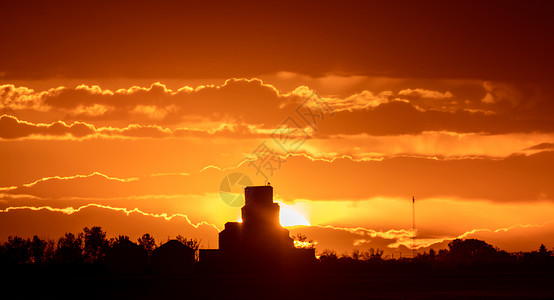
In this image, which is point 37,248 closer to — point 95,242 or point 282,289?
point 95,242

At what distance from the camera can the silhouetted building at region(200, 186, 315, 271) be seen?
125688 mm

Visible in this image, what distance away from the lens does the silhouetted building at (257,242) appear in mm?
125688

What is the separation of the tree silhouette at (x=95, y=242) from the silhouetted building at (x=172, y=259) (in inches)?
1714

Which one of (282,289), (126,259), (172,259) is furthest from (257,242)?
(282,289)

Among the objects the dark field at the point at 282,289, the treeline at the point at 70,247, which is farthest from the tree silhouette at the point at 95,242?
the dark field at the point at 282,289

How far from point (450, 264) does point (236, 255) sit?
3700 cm

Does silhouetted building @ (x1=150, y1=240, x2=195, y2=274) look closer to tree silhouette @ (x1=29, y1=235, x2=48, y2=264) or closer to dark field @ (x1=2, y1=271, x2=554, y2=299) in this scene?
dark field @ (x1=2, y1=271, x2=554, y2=299)

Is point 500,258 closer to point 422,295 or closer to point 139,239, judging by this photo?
point 139,239

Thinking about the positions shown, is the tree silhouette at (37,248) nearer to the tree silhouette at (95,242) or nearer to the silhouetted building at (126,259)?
the tree silhouette at (95,242)

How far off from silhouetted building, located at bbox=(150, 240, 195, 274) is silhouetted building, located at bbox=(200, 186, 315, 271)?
272 cm

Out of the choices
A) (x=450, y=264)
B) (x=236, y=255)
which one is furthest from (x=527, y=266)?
(x=236, y=255)

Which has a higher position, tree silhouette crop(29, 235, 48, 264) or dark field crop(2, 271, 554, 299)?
tree silhouette crop(29, 235, 48, 264)

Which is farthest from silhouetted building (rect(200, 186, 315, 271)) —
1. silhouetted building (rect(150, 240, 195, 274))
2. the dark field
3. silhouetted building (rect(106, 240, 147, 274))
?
the dark field

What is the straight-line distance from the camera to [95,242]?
6885 inches
